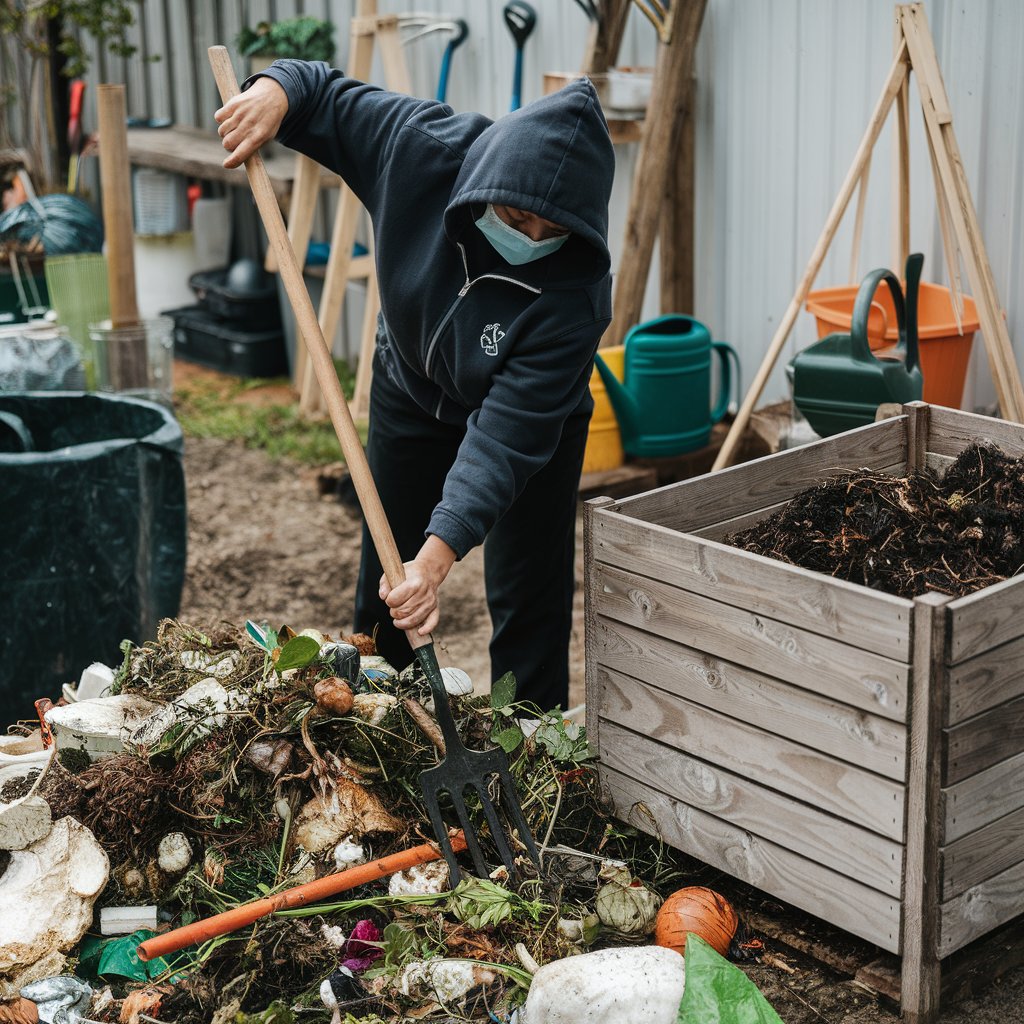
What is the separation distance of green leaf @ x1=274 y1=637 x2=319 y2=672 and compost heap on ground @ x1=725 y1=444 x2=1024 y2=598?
2.72 ft

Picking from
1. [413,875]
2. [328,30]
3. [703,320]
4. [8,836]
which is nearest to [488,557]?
[413,875]

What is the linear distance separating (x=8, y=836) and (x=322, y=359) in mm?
1037

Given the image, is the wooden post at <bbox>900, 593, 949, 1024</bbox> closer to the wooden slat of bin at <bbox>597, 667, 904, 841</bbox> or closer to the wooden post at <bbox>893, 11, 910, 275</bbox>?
the wooden slat of bin at <bbox>597, 667, 904, 841</bbox>

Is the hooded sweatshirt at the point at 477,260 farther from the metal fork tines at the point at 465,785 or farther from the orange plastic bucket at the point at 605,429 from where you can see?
the orange plastic bucket at the point at 605,429

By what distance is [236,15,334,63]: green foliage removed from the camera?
22.8 ft

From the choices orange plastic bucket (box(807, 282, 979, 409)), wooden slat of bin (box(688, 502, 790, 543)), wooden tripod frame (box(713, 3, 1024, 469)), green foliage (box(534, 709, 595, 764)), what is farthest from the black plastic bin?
wooden tripod frame (box(713, 3, 1024, 469))

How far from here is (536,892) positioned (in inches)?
90.6

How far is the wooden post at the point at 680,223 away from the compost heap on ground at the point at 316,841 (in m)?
2.85

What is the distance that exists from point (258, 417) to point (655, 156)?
2806 mm

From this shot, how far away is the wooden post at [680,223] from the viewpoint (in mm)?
5082

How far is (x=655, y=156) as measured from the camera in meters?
4.87

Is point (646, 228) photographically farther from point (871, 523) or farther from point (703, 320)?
point (871, 523)

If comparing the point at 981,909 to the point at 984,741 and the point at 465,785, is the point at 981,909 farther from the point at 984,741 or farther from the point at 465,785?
the point at 465,785

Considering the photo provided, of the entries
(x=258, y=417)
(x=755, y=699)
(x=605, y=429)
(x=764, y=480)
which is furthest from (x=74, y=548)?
(x=258, y=417)
